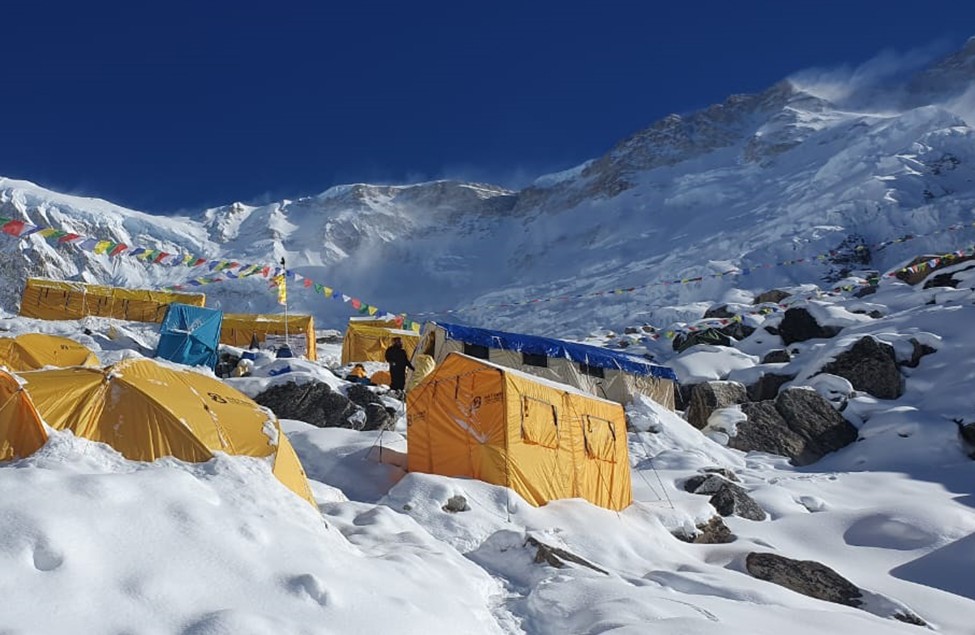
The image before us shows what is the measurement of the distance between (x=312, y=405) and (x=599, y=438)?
22.7 ft

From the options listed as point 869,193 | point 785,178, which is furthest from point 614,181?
point 869,193

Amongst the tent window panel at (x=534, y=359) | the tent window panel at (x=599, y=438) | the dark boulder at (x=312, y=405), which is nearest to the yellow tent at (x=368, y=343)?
the tent window panel at (x=534, y=359)

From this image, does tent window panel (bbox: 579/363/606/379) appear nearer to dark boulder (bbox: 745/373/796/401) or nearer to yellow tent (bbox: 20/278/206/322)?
dark boulder (bbox: 745/373/796/401)

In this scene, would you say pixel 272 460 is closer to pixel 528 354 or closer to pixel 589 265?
pixel 528 354

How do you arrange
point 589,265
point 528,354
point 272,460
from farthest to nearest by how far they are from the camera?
point 589,265, point 528,354, point 272,460

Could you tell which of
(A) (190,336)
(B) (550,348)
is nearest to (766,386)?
(B) (550,348)

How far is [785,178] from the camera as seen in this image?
99438mm

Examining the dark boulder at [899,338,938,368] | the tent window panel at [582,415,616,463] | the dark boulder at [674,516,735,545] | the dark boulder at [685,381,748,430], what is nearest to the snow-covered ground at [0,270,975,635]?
the dark boulder at [674,516,735,545]

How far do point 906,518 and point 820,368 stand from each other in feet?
41.7

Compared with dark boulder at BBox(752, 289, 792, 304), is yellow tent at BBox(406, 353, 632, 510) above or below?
below

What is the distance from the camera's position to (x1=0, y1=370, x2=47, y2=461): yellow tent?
277 inches

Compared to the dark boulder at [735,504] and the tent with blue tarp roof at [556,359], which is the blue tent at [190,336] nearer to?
the tent with blue tarp roof at [556,359]

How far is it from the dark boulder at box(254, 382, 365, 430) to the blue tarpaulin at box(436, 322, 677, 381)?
4.90m

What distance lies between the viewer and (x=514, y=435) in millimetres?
11414
